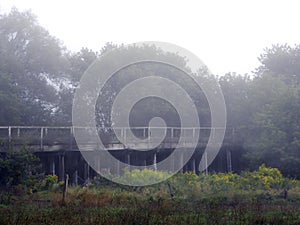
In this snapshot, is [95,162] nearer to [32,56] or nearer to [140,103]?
[140,103]

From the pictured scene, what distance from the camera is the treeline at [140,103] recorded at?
28.7 meters

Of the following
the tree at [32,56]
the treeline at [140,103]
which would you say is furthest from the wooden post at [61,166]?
the tree at [32,56]

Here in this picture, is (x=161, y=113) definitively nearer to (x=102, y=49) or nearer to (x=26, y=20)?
(x=102, y=49)

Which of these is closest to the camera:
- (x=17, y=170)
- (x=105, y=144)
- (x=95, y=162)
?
(x=17, y=170)

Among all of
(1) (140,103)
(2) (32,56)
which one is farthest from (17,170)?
(2) (32,56)

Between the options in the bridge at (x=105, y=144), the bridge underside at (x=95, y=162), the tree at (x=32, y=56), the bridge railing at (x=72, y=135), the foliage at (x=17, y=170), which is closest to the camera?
the foliage at (x=17, y=170)

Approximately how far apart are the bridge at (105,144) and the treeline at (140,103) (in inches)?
145

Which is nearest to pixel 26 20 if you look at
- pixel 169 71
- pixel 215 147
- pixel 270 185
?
pixel 169 71

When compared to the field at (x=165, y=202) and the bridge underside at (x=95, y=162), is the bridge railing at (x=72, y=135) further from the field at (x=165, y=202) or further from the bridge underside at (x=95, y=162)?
the field at (x=165, y=202)

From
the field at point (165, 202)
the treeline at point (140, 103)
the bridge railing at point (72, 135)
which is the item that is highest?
the treeline at point (140, 103)

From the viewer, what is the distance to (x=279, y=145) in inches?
1093

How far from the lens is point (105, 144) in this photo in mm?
24734

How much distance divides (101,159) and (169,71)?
51.7 feet

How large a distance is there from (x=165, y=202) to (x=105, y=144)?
10264mm
